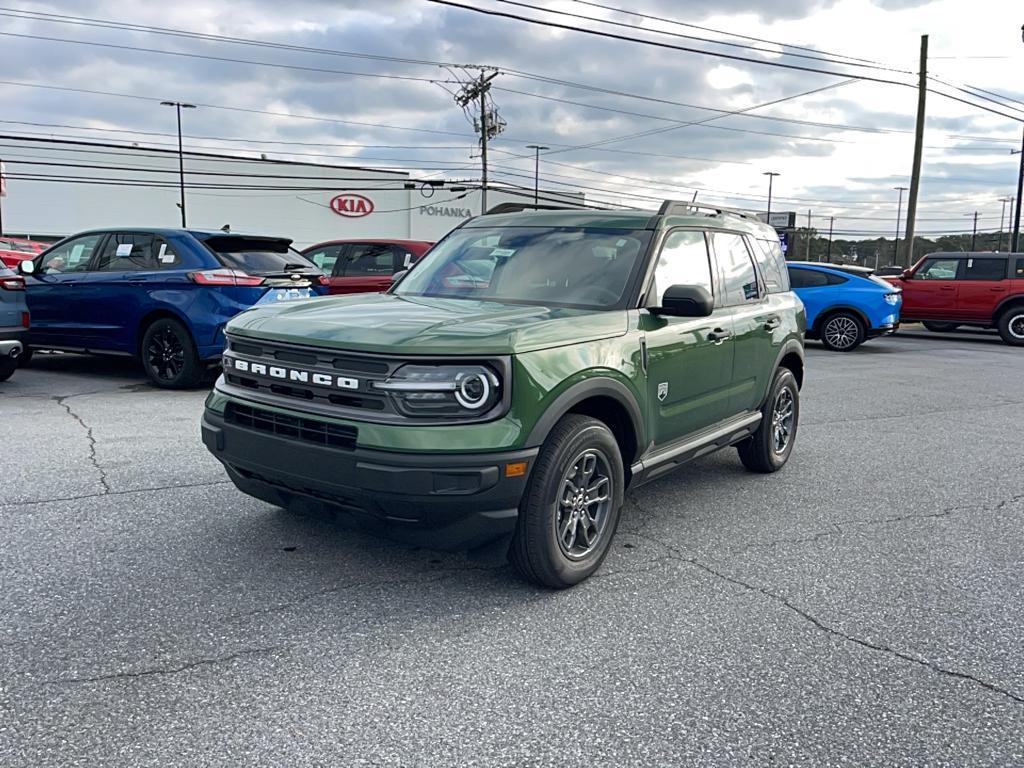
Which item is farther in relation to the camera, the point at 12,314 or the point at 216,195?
the point at 216,195

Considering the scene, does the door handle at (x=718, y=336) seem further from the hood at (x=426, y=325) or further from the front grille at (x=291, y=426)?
the front grille at (x=291, y=426)

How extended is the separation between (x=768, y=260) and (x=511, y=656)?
4012 mm

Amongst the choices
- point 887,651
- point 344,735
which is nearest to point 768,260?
point 887,651

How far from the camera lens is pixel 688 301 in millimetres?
4184

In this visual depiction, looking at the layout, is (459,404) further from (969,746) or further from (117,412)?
(117,412)

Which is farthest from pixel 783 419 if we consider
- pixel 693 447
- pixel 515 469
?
pixel 515 469

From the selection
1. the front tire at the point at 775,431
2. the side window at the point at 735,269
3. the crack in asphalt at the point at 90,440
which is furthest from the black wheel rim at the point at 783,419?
the crack in asphalt at the point at 90,440

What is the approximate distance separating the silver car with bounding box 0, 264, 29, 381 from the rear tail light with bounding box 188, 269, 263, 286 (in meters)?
1.67

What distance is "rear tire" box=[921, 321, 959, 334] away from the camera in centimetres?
1875

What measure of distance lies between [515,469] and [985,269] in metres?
17.5

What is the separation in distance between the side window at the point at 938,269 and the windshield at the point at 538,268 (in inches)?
624

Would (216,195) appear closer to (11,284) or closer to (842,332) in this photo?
(842,332)

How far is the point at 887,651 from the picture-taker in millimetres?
3375

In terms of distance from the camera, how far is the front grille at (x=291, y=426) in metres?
3.47
